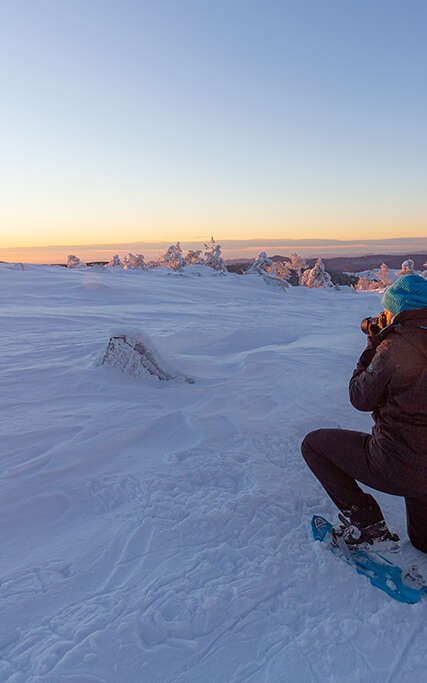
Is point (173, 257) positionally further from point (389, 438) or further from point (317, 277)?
point (389, 438)

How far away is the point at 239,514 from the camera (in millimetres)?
2758

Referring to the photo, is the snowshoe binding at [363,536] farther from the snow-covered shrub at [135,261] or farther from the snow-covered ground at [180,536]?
the snow-covered shrub at [135,261]

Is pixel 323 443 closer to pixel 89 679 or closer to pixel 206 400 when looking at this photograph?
pixel 89 679

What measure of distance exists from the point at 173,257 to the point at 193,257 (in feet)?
5.48

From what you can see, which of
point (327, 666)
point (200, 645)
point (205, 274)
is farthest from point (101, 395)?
point (205, 274)

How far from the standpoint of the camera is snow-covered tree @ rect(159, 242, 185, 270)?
3447 centimetres

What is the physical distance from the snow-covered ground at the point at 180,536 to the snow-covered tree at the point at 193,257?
1146 inches

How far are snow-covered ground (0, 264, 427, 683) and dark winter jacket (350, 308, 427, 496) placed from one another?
2.19ft

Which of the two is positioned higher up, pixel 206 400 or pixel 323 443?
pixel 323 443

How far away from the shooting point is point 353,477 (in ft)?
8.03

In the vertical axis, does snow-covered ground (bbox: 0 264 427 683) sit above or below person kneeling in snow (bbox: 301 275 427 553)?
below

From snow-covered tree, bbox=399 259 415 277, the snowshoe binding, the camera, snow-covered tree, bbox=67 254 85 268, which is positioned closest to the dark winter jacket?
the camera

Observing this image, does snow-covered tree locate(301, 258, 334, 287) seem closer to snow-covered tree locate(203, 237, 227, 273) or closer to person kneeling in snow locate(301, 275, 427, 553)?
snow-covered tree locate(203, 237, 227, 273)

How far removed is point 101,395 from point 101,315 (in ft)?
17.0
